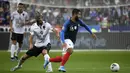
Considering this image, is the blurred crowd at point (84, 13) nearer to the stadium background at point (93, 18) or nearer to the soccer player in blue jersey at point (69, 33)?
the stadium background at point (93, 18)

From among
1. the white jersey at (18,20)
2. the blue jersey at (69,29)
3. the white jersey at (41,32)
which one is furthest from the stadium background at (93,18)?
the white jersey at (41,32)

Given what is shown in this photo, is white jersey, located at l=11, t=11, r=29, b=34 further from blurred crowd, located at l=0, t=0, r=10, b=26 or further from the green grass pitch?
blurred crowd, located at l=0, t=0, r=10, b=26

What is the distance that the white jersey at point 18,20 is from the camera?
956 inches

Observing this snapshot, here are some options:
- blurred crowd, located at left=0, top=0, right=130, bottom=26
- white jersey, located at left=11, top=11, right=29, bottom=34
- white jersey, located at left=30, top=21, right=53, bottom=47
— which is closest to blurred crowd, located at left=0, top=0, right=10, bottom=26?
blurred crowd, located at left=0, top=0, right=130, bottom=26

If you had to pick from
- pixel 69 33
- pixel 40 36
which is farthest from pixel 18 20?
pixel 40 36

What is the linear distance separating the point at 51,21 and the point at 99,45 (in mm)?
4067

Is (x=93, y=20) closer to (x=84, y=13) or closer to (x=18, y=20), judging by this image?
(x=84, y=13)

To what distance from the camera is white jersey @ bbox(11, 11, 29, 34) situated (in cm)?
2428

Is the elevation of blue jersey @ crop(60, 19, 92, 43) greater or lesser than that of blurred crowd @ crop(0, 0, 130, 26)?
greater

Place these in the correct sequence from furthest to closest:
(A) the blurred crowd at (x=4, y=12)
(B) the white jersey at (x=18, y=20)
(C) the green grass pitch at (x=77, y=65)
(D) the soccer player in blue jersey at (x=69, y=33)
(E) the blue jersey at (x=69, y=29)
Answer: (A) the blurred crowd at (x=4, y=12) < (B) the white jersey at (x=18, y=20) < (C) the green grass pitch at (x=77, y=65) < (E) the blue jersey at (x=69, y=29) < (D) the soccer player in blue jersey at (x=69, y=33)

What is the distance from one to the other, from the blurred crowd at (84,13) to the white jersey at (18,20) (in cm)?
849

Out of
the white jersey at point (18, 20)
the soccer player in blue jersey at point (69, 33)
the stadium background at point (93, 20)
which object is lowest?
the stadium background at point (93, 20)

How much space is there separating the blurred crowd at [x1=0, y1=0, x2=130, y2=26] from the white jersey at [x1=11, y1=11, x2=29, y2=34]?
27.9 feet

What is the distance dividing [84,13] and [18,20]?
12.1 metres
